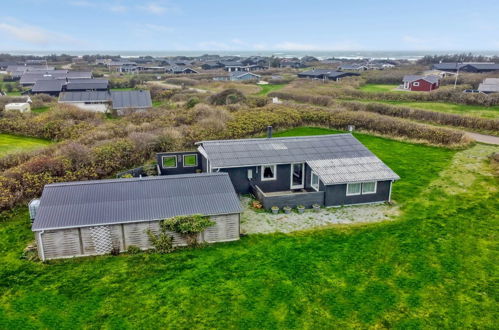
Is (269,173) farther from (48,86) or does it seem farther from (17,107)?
(48,86)

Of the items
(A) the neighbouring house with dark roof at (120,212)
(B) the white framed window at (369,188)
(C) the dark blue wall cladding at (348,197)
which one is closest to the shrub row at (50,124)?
(A) the neighbouring house with dark roof at (120,212)

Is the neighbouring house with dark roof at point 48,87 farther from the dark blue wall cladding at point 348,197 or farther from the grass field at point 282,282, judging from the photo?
the dark blue wall cladding at point 348,197

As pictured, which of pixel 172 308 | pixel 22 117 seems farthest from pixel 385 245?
pixel 22 117

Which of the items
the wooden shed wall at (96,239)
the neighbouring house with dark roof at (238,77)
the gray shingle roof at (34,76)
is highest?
the gray shingle roof at (34,76)

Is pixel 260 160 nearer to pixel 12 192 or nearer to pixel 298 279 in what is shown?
pixel 298 279

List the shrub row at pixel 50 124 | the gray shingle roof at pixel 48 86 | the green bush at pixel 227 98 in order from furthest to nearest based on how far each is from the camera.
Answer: the gray shingle roof at pixel 48 86, the green bush at pixel 227 98, the shrub row at pixel 50 124

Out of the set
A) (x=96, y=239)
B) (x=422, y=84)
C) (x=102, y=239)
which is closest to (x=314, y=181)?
(x=102, y=239)
